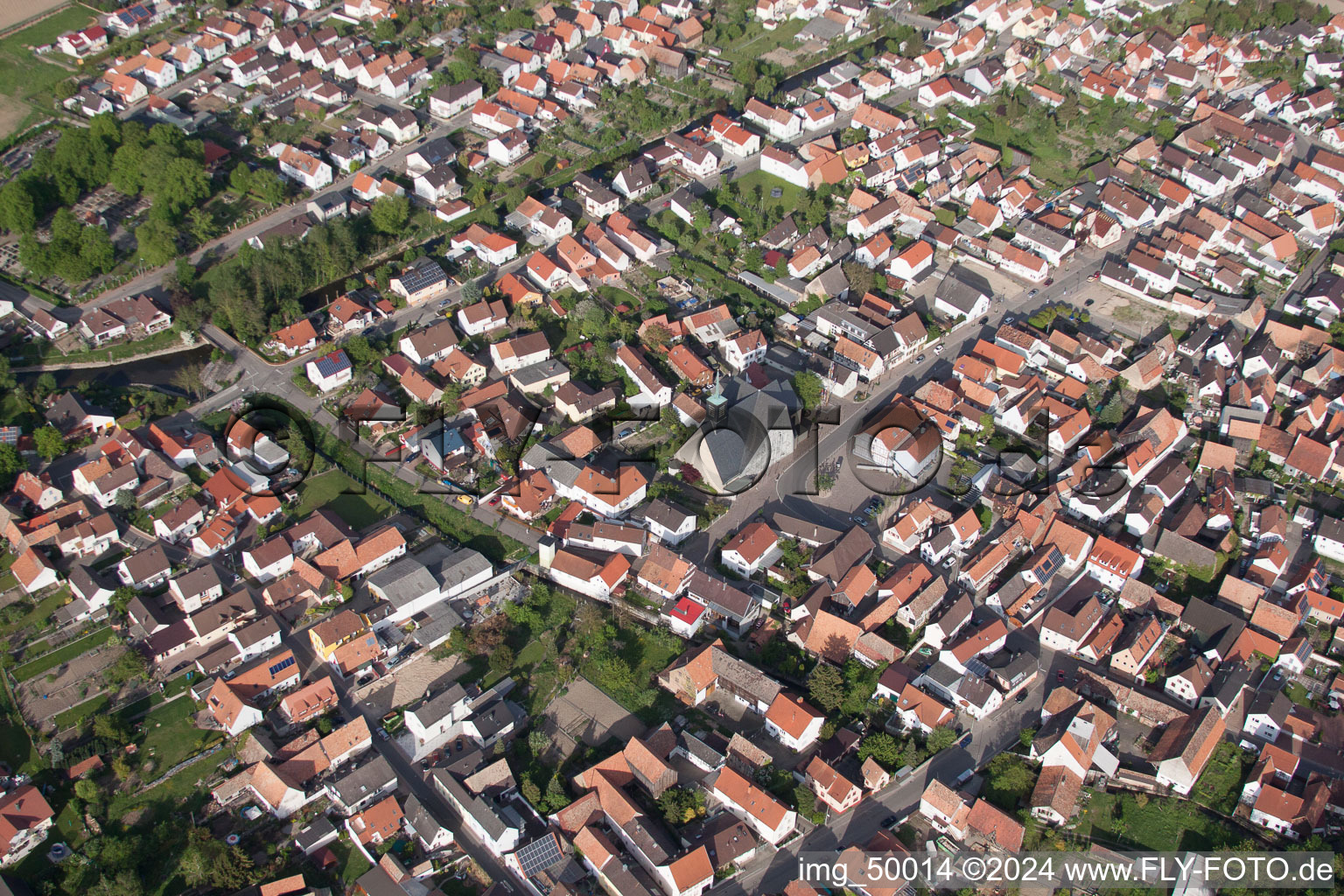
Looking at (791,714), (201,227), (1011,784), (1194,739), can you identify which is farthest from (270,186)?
(1194,739)

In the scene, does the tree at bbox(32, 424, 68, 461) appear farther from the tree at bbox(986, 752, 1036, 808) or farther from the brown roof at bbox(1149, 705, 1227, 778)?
the brown roof at bbox(1149, 705, 1227, 778)

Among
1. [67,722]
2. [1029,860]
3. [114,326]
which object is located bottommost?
[1029,860]

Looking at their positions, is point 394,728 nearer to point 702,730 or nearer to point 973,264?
point 702,730

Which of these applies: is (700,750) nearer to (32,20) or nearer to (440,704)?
(440,704)

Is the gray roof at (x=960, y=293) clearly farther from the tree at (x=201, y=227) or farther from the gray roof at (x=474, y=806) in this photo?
the tree at (x=201, y=227)

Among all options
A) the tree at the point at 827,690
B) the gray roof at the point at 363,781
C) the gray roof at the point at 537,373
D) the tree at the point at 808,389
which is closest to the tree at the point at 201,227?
the gray roof at the point at 537,373

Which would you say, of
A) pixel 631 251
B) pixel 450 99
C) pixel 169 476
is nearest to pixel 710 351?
pixel 631 251

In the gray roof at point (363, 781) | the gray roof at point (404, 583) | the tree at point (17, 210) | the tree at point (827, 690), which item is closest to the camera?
the gray roof at point (363, 781)
